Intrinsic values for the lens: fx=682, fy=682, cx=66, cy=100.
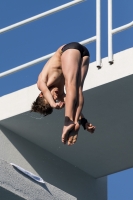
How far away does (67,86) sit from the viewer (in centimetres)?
578

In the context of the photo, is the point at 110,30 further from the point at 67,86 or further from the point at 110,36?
the point at 67,86

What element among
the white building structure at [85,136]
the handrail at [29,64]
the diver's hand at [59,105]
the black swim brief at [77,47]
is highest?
the handrail at [29,64]

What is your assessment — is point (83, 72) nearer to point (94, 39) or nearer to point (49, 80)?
point (49, 80)

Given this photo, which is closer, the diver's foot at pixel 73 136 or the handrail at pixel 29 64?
the diver's foot at pixel 73 136

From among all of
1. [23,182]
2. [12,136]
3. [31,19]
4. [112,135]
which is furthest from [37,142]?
[23,182]

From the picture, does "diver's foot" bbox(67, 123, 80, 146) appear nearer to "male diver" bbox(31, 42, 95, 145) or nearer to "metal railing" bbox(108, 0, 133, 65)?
"male diver" bbox(31, 42, 95, 145)

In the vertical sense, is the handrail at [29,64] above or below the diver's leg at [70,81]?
above

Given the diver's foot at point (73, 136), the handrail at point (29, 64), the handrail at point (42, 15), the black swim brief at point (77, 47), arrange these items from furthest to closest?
1. the handrail at point (42, 15)
2. the handrail at point (29, 64)
3. the black swim brief at point (77, 47)
4. the diver's foot at point (73, 136)

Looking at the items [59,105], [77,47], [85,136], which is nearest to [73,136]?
[59,105]

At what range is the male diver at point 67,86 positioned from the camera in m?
5.72

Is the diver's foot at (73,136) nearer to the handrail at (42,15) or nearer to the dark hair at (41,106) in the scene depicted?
the dark hair at (41,106)

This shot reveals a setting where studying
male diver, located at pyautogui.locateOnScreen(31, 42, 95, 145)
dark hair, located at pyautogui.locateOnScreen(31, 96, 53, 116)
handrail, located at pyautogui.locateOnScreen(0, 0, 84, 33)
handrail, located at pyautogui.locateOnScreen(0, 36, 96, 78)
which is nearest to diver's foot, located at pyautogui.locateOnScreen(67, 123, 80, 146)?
male diver, located at pyautogui.locateOnScreen(31, 42, 95, 145)

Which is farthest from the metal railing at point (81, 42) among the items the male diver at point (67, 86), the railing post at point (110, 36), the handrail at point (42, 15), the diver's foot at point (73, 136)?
the diver's foot at point (73, 136)

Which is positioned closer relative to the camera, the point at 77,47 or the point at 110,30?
the point at 77,47
